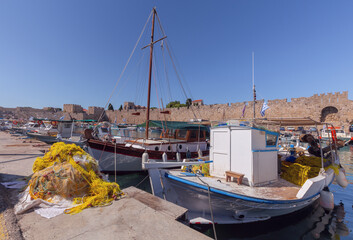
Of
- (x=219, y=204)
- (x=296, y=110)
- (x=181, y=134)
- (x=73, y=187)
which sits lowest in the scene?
(x=219, y=204)

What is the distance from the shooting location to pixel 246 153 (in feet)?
17.8

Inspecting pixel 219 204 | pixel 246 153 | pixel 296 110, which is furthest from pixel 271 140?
pixel 296 110

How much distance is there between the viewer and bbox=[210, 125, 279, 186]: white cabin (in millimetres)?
5359

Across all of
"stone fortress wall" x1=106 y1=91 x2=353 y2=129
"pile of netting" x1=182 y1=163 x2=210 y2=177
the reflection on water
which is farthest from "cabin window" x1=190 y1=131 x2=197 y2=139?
"stone fortress wall" x1=106 y1=91 x2=353 y2=129

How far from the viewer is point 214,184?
510cm

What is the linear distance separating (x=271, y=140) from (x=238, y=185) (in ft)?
6.69

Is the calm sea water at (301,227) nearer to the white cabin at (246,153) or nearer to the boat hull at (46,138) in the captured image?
the white cabin at (246,153)

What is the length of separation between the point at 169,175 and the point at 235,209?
83.9 inches

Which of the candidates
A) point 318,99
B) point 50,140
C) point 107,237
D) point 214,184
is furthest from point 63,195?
point 318,99

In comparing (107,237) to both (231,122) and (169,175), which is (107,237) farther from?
(231,122)

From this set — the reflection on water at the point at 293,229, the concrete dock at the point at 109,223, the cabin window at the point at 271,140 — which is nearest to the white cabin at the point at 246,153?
the cabin window at the point at 271,140

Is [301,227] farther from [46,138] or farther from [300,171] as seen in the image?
[46,138]

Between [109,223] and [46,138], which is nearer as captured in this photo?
[109,223]

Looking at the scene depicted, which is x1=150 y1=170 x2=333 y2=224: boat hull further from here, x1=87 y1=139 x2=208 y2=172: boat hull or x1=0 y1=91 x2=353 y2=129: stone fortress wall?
x1=0 y1=91 x2=353 y2=129: stone fortress wall
